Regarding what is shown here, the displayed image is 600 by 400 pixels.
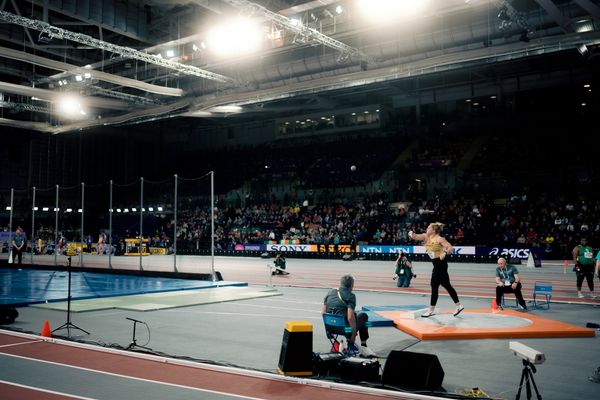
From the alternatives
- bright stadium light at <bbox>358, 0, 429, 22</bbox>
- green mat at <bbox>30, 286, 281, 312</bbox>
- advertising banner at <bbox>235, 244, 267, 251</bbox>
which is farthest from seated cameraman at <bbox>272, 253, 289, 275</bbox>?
advertising banner at <bbox>235, 244, 267, 251</bbox>

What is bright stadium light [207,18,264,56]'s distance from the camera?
66.8 ft

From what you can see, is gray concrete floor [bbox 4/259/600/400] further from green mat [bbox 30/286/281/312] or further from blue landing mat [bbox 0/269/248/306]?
blue landing mat [bbox 0/269/248/306]

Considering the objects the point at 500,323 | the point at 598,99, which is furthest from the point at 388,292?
the point at 598,99

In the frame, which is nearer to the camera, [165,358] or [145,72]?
[165,358]

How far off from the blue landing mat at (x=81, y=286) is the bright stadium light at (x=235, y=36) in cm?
964

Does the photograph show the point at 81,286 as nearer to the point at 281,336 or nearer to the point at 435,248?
the point at 281,336

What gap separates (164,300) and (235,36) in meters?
11.7

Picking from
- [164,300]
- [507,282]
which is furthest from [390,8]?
[164,300]

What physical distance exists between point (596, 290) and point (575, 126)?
73.1 ft

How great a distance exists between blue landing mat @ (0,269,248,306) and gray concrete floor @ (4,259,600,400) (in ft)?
6.97

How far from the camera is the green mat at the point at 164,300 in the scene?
12.0 metres

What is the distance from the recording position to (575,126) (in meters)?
34.5

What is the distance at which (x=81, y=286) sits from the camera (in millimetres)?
16766

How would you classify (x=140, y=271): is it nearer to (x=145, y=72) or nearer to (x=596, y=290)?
(x=145, y=72)
